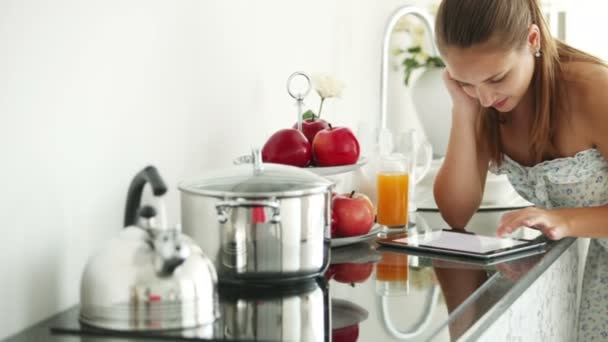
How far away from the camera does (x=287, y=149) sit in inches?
65.9

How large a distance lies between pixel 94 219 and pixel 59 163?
12 cm

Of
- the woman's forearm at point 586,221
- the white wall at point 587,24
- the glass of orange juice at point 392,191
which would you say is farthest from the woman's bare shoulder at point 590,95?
the white wall at point 587,24

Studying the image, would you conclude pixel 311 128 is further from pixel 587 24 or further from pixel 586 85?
pixel 587 24

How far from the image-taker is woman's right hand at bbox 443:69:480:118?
205 cm

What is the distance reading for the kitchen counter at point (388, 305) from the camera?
3.86 ft

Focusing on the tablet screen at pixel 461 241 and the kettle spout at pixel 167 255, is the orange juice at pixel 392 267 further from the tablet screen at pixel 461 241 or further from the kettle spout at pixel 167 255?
the kettle spout at pixel 167 255

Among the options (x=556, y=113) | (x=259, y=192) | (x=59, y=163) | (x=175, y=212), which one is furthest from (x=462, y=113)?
Result: (x=59, y=163)

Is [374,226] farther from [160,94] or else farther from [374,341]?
[374,341]

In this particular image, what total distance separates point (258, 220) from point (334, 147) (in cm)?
47

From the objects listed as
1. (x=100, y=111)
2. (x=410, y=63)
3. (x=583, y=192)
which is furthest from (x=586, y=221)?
(x=410, y=63)

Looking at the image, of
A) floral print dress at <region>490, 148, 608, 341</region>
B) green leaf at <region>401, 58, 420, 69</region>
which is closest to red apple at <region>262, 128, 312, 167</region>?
floral print dress at <region>490, 148, 608, 341</region>

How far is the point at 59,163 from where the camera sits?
126 centimetres

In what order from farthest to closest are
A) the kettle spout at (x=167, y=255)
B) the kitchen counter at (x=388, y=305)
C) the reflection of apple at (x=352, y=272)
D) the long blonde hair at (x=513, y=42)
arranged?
1. the long blonde hair at (x=513, y=42)
2. the reflection of apple at (x=352, y=272)
3. the kitchen counter at (x=388, y=305)
4. the kettle spout at (x=167, y=255)

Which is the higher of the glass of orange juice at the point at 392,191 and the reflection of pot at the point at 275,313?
the glass of orange juice at the point at 392,191
